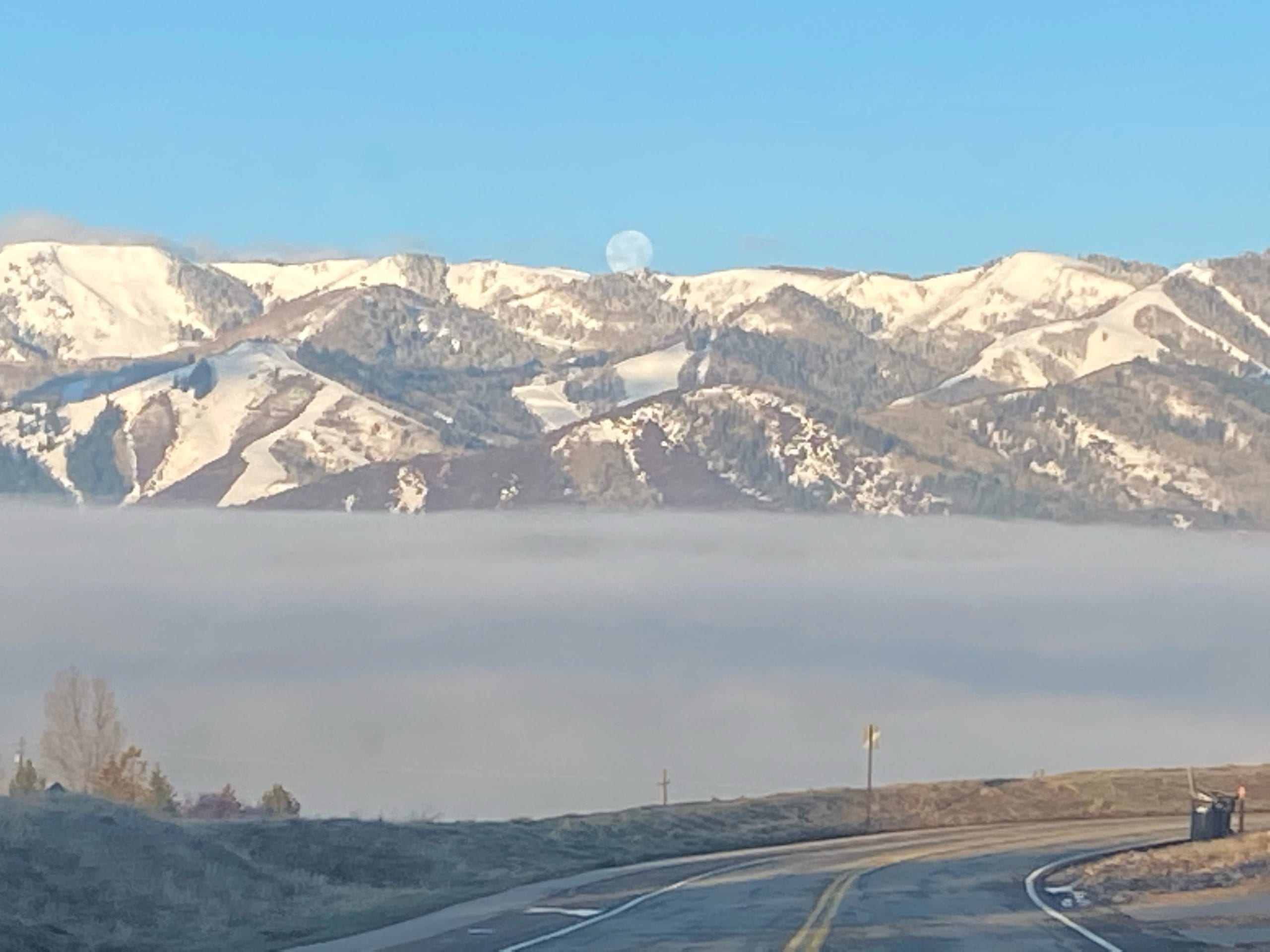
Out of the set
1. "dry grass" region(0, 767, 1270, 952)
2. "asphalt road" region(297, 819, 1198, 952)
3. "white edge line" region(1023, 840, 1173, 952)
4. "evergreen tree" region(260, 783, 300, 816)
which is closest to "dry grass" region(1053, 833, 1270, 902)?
"white edge line" region(1023, 840, 1173, 952)

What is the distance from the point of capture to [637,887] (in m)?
46.4

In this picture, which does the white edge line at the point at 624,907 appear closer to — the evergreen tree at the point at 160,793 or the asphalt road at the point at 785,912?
the asphalt road at the point at 785,912

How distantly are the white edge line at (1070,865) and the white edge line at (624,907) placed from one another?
7.41 metres

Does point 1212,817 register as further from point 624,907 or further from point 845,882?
point 624,907

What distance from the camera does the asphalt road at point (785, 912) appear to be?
3158 centimetres

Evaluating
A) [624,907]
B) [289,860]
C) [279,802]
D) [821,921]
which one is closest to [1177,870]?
[624,907]

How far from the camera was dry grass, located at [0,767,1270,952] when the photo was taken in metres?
33.6

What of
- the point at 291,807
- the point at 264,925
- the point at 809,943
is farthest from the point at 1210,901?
the point at 291,807

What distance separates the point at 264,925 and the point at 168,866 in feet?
12.5

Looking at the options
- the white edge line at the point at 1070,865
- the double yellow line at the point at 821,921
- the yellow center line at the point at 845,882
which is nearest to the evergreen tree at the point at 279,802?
the yellow center line at the point at 845,882

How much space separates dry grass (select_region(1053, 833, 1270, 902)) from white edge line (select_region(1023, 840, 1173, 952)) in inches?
26.9


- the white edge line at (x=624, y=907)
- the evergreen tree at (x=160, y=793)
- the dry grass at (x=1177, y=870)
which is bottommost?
the white edge line at (x=624, y=907)

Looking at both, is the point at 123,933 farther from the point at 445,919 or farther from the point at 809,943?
the point at 809,943

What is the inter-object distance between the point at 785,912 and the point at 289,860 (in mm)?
13132
